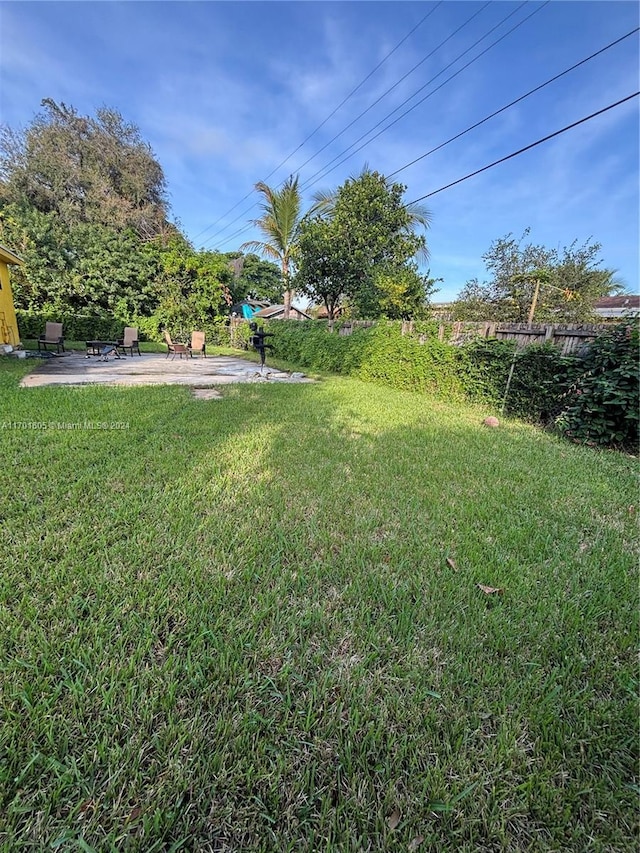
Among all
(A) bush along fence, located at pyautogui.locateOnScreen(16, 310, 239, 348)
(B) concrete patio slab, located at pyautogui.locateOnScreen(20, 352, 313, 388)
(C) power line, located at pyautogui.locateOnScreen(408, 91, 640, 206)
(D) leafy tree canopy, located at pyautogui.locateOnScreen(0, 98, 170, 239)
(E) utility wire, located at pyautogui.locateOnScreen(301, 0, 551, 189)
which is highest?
(D) leafy tree canopy, located at pyautogui.locateOnScreen(0, 98, 170, 239)

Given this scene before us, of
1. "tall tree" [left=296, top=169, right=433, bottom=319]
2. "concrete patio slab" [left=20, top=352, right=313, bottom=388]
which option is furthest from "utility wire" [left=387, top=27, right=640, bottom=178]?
"concrete patio slab" [left=20, top=352, right=313, bottom=388]

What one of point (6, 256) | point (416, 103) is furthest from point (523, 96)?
point (6, 256)

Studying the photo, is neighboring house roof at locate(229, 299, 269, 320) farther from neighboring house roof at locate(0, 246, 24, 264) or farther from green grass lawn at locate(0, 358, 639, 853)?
green grass lawn at locate(0, 358, 639, 853)

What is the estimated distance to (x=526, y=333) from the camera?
495cm

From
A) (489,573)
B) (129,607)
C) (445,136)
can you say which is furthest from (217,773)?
(445,136)

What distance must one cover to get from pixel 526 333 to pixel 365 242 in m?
8.80

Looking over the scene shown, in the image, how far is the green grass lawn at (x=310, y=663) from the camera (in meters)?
0.84

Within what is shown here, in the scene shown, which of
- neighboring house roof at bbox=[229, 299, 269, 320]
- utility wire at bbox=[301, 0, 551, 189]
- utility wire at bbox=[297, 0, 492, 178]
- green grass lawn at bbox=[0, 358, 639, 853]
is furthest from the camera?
neighboring house roof at bbox=[229, 299, 269, 320]

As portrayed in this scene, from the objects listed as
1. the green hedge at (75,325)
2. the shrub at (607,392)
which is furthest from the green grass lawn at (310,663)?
the green hedge at (75,325)

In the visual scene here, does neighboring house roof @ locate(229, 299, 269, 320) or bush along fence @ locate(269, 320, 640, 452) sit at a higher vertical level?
neighboring house roof @ locate(229, 299, 269, 320)

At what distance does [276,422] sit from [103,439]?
5.83ft

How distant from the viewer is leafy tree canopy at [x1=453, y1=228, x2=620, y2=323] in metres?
10.7

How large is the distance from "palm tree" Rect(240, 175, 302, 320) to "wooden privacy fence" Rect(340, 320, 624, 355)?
28.2 ft

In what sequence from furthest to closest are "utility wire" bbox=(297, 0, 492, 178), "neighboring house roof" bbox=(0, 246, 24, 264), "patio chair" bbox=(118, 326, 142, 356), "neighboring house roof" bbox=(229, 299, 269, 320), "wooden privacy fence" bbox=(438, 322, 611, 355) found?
1. "neighboring house roof" bbox=(229, 299, 269, 320)
2. "patio chair" bbox=(118, 326, 142, 356)
3. "neighboring house roof" bbox=(0, 246, 24, 264)
4. "utility wire" bbox=(297, 0, 492, 178)
5. "wooden privacy fence" bbox=(438, 322, 611, 355)
